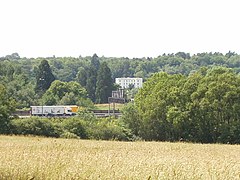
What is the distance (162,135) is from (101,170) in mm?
49286

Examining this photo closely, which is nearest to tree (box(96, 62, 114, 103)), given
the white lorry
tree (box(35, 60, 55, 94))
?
tree (box(35, 60, 55, 94))

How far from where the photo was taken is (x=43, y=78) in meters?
134

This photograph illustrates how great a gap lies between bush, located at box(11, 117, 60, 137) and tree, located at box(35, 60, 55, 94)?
83396 mm

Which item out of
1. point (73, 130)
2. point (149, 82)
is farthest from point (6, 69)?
point (73, 130)

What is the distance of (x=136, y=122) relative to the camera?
203 feet

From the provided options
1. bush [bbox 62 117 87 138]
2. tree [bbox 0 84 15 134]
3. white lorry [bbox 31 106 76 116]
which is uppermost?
tree [bbox 0 84 15 134]

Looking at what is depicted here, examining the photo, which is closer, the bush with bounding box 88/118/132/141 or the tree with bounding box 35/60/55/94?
the bush with bounding box 88/118/132/141

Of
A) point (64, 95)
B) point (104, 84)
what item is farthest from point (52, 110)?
point (104, 84)

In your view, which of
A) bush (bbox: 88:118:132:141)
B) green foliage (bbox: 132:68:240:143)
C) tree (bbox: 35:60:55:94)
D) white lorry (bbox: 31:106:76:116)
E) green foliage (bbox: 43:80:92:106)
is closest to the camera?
bush (bbox: 88:118:132:141)

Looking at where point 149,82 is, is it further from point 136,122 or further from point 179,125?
point 179,125

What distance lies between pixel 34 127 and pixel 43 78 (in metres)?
88.5

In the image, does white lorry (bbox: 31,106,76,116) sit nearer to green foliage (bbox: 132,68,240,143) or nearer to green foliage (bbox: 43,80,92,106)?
green foliage (bbox: 43,80,92,106)

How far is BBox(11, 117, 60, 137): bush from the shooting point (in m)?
46.8

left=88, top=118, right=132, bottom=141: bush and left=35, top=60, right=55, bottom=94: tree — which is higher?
left=35, top=60, right=55, bottom=94: tree
